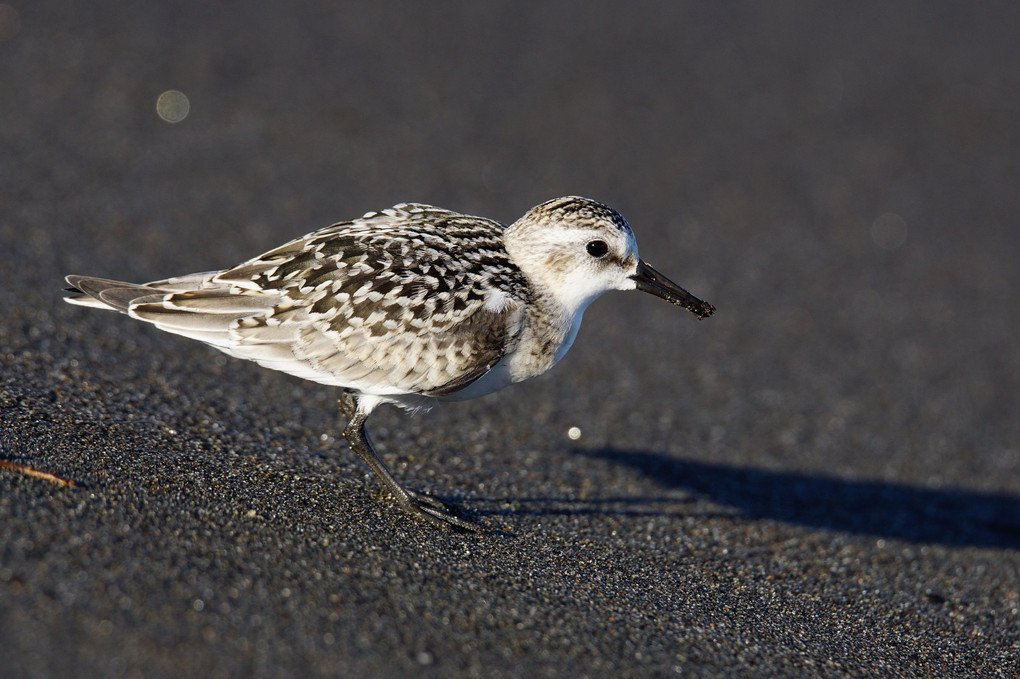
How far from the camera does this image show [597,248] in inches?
198

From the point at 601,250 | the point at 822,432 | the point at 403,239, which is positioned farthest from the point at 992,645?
the point at 403,239

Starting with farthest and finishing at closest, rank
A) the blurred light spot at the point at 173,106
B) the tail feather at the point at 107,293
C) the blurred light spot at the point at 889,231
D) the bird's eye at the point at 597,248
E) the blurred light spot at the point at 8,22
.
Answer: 1. the blurred light spot at the point at 8,22
2. the blurred light spot at the point at 889,231
3. the blurred light spot at the point at 173,106
4. the bird's eye at the point at 597,248
5. the tail feather at the point at 107,293

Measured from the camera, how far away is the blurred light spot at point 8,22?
9547 millimetres

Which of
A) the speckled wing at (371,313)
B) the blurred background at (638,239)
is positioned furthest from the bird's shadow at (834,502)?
the speckled wing at (371,313)

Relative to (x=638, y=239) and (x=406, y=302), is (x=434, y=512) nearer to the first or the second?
(x=406, y=302)

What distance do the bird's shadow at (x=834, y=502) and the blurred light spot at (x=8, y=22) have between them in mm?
7237

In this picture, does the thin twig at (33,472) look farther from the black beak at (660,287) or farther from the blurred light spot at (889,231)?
the blurred light spot at (889,231)

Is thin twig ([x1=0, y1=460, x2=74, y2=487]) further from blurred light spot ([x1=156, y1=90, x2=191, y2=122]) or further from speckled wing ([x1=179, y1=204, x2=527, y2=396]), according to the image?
blurred light spot ([x1=156, y1=90, x2=191, y2=122])

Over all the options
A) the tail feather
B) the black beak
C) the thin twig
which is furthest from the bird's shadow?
the thin twig

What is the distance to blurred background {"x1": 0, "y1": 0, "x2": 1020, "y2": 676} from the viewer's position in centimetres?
504

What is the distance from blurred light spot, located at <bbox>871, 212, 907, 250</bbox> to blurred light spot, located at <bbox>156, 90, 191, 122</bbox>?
6645 mm

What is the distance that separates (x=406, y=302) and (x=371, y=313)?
18 cm

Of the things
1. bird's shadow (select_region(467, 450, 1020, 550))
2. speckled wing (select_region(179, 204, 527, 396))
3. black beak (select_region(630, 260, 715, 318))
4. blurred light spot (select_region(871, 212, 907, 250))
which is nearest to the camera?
speckled wing (select_region(179, 204, 527, 396))

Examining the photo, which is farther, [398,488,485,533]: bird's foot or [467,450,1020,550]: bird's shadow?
[467,450,1020,550]: bird's shadow
